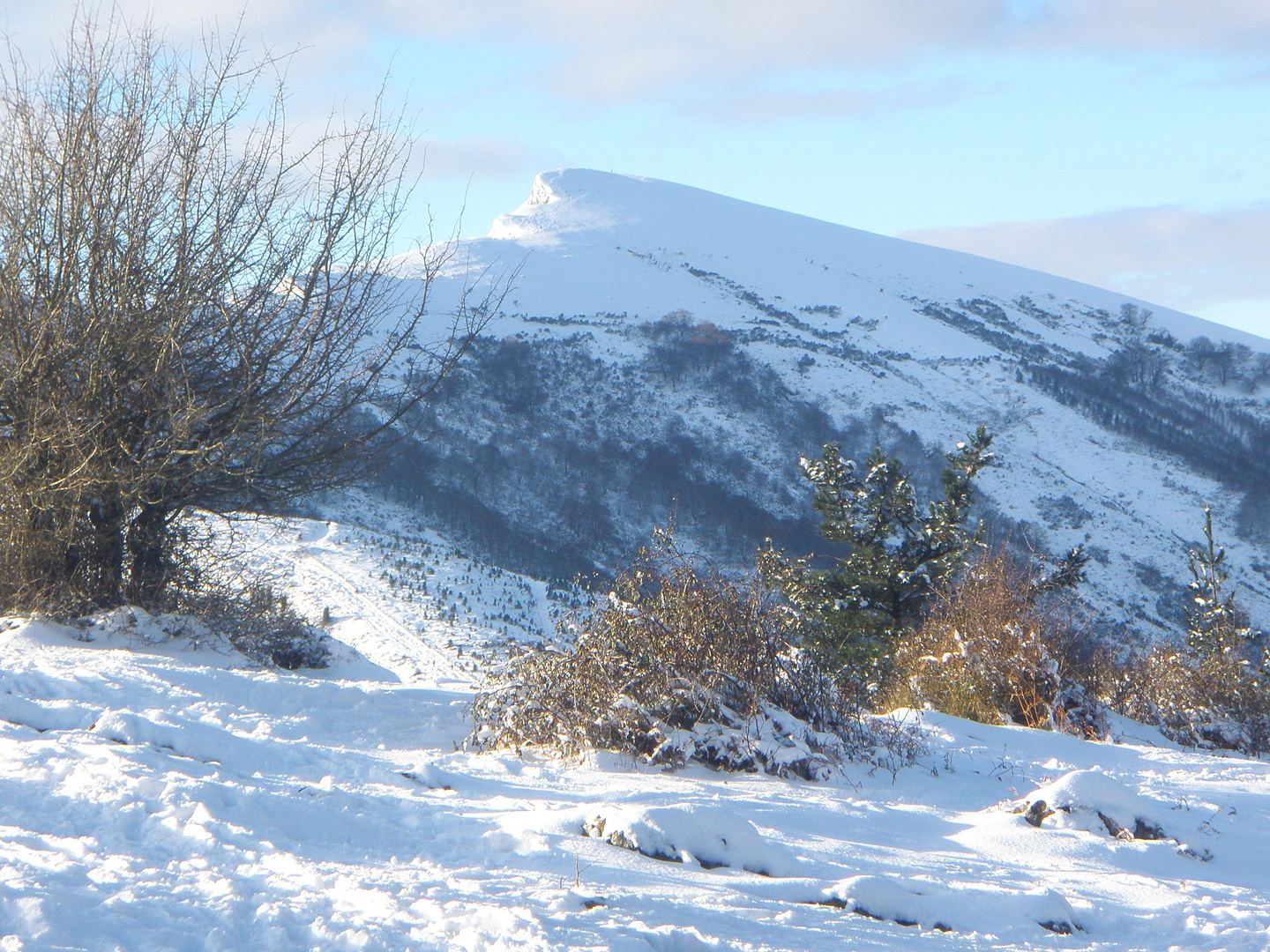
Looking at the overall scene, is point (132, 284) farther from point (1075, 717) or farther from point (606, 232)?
point (606, 232)

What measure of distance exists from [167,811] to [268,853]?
514 mm

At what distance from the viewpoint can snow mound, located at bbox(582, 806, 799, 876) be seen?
3713mm

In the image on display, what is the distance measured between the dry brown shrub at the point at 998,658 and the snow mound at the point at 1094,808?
3726 millimetres

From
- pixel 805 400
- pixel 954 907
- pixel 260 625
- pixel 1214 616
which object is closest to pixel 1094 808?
pixel 954 907

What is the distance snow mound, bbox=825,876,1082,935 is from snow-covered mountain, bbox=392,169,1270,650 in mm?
43077

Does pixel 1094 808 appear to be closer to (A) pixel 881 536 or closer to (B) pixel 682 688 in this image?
(B) pixel 682 688

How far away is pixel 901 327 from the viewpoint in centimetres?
10181

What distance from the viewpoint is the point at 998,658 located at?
9.04 m

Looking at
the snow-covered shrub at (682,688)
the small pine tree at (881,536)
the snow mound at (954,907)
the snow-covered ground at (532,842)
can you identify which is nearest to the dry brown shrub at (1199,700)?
the snow-covered ground at (532,842)

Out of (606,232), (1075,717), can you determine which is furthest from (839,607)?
(606,232)

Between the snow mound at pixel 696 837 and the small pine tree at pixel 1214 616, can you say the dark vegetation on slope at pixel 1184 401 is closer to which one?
the small pine tree at pixel 1214 616

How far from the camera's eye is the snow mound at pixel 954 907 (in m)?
A: 3.34

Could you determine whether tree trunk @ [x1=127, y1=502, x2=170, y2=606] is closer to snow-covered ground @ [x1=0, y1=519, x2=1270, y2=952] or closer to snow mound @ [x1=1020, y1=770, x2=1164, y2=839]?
snow-covered ground @ [x1=0, y1=519, x2=1270, y2=952]

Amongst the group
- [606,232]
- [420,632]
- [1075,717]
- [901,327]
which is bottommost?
[420,632]
